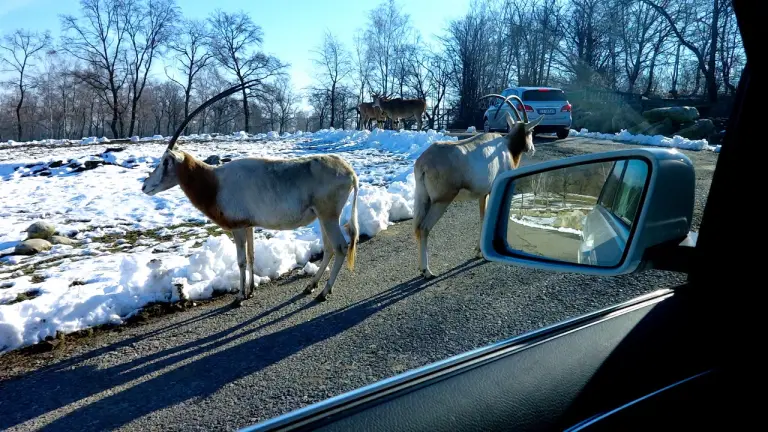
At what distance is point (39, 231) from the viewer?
7.69 metres

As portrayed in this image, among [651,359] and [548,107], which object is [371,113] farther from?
[651,359]

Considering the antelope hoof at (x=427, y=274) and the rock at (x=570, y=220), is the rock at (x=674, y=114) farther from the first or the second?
the rock at (x=570, y=220)

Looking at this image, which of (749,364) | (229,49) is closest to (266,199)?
(749,364)

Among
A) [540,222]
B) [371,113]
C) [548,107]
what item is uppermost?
[371,113]

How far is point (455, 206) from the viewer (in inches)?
374

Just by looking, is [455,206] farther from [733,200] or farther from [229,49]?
[229,49]

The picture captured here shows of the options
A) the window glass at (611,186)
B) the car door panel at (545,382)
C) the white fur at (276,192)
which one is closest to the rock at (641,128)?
the white fur at (276,192)

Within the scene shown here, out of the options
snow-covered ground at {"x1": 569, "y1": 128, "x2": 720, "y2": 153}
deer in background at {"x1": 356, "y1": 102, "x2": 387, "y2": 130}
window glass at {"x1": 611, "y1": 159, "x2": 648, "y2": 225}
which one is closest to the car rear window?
snow-covered ground at {"x1": 569, "y1": 128, "x2": 720, "y2": 153}

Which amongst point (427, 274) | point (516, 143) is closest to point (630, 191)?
point (427, 274)

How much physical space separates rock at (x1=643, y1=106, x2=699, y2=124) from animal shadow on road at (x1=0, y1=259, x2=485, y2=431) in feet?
69.8

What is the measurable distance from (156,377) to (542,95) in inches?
657

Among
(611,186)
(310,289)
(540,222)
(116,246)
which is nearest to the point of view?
(611,186)

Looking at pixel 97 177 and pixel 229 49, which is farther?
pixel 229 49

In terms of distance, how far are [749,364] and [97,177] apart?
16.1 m
